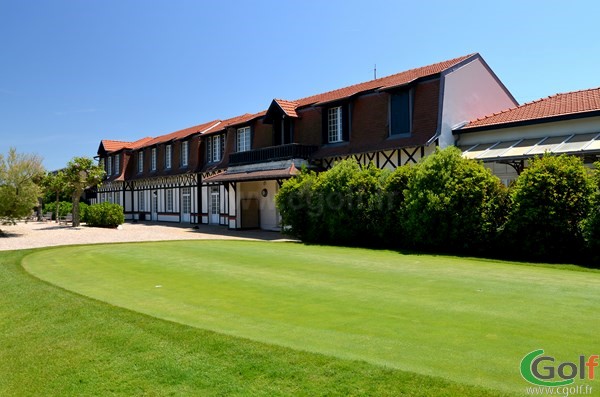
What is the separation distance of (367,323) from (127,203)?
40.8 m

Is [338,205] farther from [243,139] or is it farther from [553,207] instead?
[243,139]

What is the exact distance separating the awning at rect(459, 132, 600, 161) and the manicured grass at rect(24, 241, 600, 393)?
6051 millimetres

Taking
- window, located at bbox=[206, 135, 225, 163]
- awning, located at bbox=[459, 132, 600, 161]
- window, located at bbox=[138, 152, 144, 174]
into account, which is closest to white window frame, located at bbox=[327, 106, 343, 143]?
awning, located at bbox=[459, 132, 600, 161]

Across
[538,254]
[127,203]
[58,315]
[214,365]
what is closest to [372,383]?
[214,365]

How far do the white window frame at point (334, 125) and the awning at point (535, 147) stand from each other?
6.13m

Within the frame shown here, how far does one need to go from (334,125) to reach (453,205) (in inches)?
397

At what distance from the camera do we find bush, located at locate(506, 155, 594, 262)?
12.2 meters

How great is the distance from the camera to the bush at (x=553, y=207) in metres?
12.2

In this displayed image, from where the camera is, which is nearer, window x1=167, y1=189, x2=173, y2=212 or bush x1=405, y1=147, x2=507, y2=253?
bush x1=405, y1=147, x2=507, y2=253

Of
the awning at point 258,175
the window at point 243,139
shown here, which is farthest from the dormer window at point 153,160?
the awning at point 258,175

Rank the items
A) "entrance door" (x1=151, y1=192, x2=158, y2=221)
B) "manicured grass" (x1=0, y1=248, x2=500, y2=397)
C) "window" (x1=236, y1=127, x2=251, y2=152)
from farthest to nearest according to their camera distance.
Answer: "entrance door" (x1=151, y1=192, x2=158, y2=221) < "window" (x1=236, y1=127, x2=251, y2=152) < "manicured grass" (x1=0, y1=248, x2=500, y2=397)

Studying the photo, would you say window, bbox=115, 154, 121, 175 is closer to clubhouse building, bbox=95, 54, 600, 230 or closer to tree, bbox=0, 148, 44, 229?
clubhouse building, bbox=95, 54, 600, 230

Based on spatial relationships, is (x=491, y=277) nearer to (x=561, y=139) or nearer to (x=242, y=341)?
(x=242, y=341)

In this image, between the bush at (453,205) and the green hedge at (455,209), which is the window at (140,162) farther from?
the bush at (453,205)
